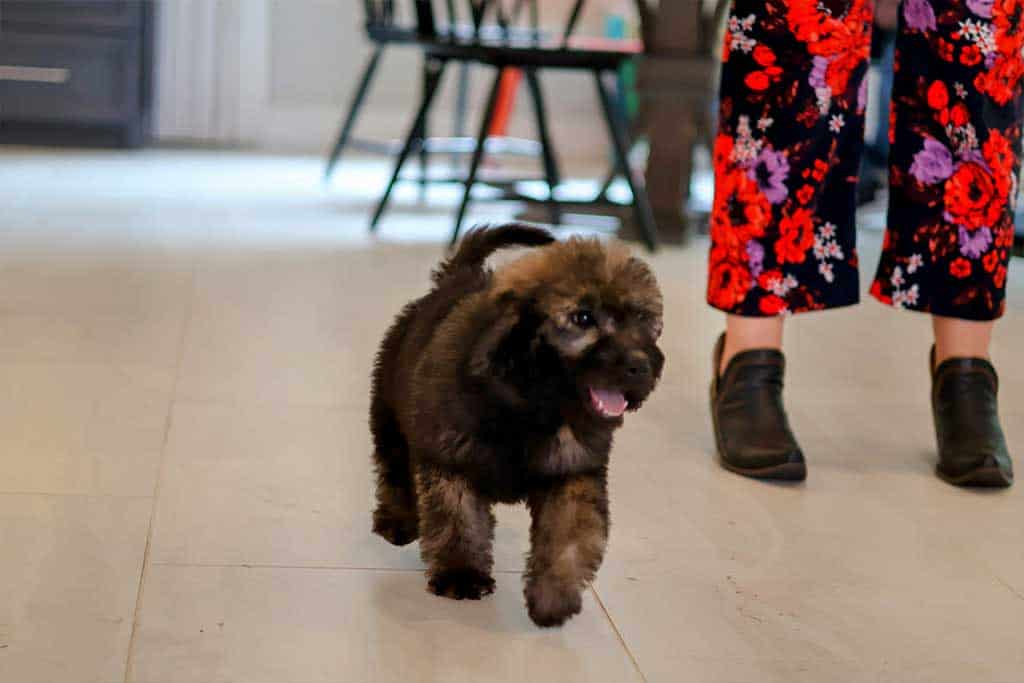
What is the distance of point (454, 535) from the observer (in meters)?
1.25

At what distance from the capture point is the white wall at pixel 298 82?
19.3 ft

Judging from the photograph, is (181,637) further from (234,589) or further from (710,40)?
(710,40)

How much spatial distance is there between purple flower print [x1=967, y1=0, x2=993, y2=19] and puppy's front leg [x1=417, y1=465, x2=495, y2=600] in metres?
0.87

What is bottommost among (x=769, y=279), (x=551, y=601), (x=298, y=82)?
(x=298, y=82)

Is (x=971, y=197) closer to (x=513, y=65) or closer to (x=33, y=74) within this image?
(x=513, y=65)

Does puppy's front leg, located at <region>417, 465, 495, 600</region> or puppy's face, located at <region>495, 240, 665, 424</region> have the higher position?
puppy's face, located at <region>495, 240, 665, 424</region>

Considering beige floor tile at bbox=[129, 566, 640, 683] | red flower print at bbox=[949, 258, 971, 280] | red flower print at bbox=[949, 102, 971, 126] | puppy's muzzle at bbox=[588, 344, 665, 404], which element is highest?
red flower print at bbox=[949, 102, 971, 126]

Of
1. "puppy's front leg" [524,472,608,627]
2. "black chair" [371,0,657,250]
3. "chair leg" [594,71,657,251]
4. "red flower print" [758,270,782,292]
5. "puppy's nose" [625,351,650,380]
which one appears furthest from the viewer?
"chair leg" [594,71,657,251]

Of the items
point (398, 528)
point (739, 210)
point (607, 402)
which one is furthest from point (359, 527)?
point (739, 210)

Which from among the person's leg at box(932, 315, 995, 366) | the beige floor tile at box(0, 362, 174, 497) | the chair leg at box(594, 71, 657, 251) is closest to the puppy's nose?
the beige floor tile at box(0, 362, 174, 497)

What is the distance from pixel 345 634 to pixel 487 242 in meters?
0.38

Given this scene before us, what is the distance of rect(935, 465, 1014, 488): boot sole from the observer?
1728mm

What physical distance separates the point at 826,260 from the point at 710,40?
186cm

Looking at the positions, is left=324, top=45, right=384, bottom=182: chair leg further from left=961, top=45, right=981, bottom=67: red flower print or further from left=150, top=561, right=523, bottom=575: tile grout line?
left=150, top=561, right=523, bottom=575: tile grout line
